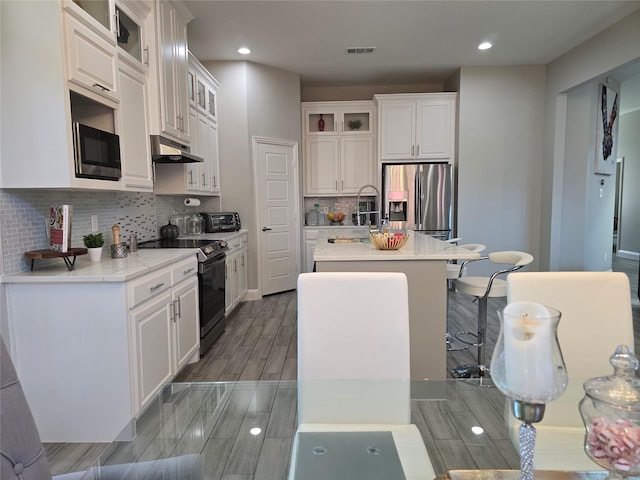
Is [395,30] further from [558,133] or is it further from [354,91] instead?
[558,133]

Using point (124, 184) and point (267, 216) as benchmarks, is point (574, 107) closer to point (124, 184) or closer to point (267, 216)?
point (267, 216)

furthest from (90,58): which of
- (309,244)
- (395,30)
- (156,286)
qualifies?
(309,244)

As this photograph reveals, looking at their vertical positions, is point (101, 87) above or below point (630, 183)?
above

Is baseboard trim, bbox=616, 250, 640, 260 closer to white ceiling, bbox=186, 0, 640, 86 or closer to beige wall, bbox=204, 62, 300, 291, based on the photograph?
white ceiling, bbox=186, 0, 640, 86

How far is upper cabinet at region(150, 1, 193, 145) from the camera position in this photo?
286 cm

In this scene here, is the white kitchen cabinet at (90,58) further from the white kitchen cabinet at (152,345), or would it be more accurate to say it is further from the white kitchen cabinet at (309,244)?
the white kitchen cabinet at (309,244)

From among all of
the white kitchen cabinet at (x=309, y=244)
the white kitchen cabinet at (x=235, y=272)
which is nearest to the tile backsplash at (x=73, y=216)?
the white kitchen cabinet at (x=235, y=272)

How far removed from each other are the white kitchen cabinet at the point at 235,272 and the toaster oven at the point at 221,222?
0.55 ft

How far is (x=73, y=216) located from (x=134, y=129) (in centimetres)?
69

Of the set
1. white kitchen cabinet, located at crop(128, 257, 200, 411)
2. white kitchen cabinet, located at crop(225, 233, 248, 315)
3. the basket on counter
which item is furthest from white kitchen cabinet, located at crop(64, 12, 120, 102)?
white kitchen cabinet, located at crop(225, 233, 248, 315)

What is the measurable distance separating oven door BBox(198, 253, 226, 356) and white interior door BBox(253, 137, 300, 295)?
148cm

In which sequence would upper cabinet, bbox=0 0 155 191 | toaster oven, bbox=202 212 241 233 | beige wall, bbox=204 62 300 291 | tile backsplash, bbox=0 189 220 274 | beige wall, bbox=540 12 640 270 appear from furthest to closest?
beige wall, bbox=204 62 300 291
toaster oven, bbox=202 212 241 233
beige wall, bbox=540 12 640 270
tile backsplash, bbox=0 189 220 274
upper cabinet, bbox=0 0 155 191

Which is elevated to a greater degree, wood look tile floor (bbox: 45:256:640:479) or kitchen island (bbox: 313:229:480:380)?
kitchen island (bbox: 313:229:480:380)

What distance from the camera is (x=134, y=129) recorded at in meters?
2.60
